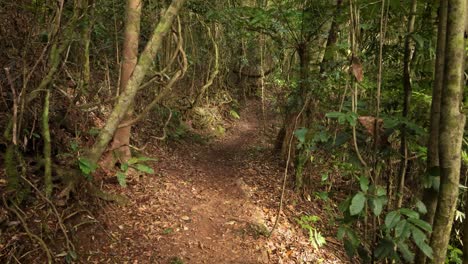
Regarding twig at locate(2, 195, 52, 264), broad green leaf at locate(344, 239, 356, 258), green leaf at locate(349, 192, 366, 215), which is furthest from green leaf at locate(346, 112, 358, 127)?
twig at locate(2, 195, 52, 264)

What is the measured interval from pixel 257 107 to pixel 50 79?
1342 centimetres

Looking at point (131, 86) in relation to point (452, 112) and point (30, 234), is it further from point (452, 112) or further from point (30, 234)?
point (452, 112)

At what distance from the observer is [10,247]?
363 cm

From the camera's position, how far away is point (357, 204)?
7.73 feet

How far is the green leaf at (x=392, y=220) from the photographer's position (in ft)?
7.43

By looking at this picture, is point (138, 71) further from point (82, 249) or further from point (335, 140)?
point (335, 140)

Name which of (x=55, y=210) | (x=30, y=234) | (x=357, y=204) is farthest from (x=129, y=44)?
(x=357, y=204)

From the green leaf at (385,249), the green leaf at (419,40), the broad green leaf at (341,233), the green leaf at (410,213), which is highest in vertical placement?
the green leaf at (419,40)

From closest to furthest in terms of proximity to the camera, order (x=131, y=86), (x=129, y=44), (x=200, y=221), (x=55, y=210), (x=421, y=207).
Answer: (x=421, y=207)
(x=55, y=210)
(x=131, y=86)
(x=200, y=221)
(x=129, y=44)

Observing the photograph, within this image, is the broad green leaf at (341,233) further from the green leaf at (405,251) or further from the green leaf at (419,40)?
the green leaf at (419,40)

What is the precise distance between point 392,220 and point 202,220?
Answer: 3956mm

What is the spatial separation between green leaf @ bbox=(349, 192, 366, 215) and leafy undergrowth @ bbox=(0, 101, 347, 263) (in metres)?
3.05

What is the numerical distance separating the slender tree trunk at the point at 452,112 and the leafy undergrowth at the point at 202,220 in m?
3.45

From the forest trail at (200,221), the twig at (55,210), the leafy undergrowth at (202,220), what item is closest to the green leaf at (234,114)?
the leafy undergrowth at (202,220)
